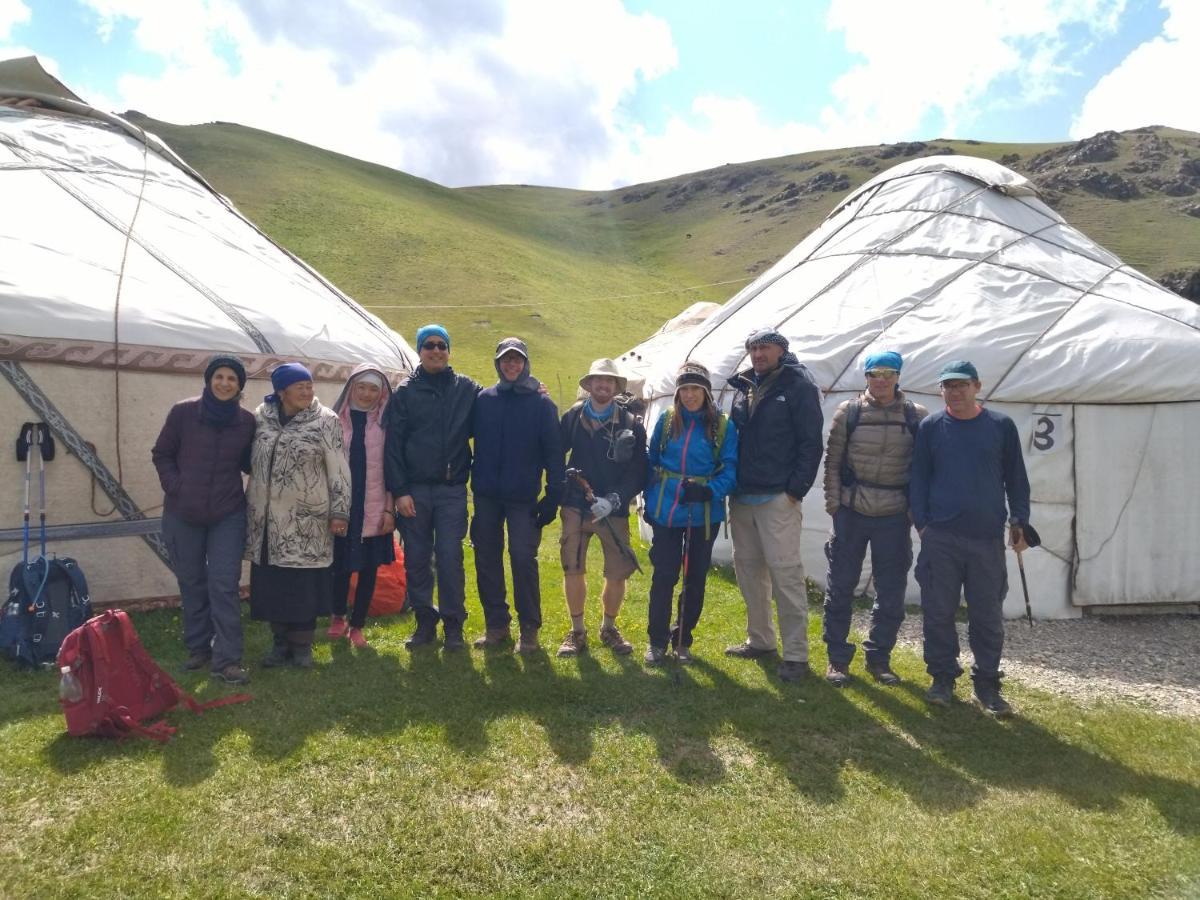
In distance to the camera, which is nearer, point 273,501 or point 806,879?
point 806,879

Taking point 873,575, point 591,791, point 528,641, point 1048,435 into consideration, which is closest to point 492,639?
point 528,641

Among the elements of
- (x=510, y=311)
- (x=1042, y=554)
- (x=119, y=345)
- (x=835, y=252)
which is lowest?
(x=1042, y=554)

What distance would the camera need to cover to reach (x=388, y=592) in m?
5.45

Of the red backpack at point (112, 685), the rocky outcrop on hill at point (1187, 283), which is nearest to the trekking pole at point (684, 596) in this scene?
the red backpack at point (112, 685)

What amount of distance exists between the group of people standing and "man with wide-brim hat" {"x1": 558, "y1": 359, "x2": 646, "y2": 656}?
1 centimetres

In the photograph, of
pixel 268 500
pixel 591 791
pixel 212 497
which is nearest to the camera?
pixel 591 791

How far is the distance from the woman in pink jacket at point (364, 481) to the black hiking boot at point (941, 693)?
3064mm

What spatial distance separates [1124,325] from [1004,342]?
93cm

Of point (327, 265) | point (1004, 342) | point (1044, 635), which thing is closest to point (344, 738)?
point (1044, 635)

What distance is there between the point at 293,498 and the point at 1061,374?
5.17m

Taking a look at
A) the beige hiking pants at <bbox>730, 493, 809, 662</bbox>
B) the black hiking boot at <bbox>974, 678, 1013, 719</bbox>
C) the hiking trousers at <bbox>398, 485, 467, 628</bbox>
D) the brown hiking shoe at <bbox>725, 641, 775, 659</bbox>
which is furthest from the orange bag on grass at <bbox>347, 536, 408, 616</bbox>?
the black hiking boot at <bbox>974, 678, 1013, 719</bbox>

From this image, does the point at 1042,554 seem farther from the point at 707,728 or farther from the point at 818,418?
the point at 707,728

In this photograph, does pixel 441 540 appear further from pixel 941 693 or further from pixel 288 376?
pixel 941 693

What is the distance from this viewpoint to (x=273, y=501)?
416cm
